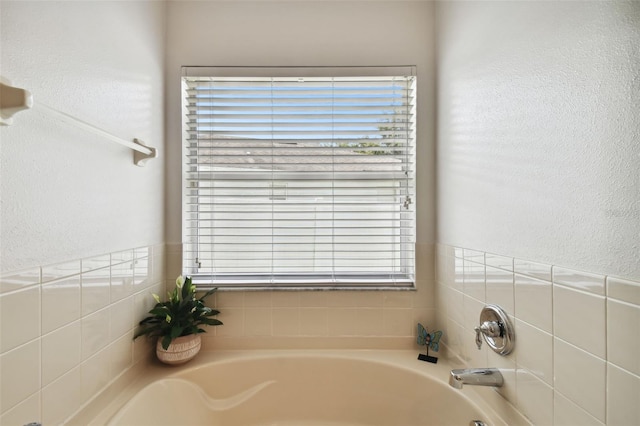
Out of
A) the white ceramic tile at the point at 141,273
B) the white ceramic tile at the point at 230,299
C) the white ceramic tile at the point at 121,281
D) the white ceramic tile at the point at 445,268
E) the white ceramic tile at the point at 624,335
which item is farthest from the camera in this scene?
the white ceramic tile at the point at 230,299

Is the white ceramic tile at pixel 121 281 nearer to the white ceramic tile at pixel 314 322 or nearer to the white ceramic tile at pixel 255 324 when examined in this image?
the white ceramic tile at pixel 255 324

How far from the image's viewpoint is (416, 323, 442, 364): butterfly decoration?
4.62 feet

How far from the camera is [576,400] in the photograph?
0.73 meters

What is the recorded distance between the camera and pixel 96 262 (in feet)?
3.27

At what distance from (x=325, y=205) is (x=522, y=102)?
3.18ft

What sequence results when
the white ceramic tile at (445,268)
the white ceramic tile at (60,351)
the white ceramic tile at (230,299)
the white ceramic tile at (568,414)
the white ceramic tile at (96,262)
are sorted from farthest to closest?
1. the white ceramic tile at (230,299)
2. the white ceramic tile at (445,268)
3. the white ceramic tile at (96,262)
4. the white ceramic tile at (60,351)
5. the white ceramic tile at (568,414)

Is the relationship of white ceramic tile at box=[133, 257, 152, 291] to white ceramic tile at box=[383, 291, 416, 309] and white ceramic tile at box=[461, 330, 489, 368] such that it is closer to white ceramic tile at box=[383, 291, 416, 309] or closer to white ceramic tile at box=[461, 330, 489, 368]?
white ceramic tile at box=[383, 291, 416, 309]

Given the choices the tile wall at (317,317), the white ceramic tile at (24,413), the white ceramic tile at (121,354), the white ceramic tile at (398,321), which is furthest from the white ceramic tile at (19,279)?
the white ceramic tile at (398,321)

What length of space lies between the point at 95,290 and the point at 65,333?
157 mm

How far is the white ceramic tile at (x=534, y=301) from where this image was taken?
0.82 meters

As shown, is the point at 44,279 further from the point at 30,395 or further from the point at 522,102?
the point at 522,102

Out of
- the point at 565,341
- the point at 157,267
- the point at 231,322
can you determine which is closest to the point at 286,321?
the point at 231,322

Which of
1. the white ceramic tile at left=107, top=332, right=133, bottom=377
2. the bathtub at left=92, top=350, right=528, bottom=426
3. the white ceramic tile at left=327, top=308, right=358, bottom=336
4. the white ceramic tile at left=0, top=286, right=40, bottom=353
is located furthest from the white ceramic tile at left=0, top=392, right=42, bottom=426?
the white ceramic tile at left=327, top=308, right=358, bottom=336

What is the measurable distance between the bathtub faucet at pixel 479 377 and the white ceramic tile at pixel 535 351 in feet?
0.37
